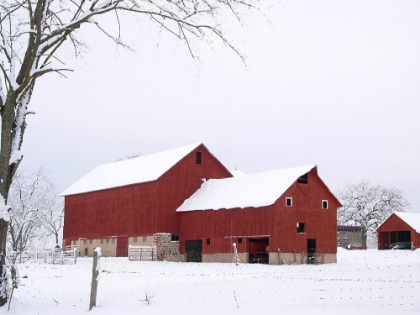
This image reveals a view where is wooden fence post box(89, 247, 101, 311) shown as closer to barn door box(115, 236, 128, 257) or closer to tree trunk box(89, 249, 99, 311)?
tree trunk box(89, 249, 99, 311)

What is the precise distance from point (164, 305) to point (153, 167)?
119ft

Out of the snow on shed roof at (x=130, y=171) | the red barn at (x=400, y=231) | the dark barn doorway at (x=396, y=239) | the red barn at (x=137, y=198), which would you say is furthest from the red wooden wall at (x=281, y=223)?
the dark barn doorway at (x=396, y=239)

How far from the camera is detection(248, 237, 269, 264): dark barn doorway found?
1569 inches

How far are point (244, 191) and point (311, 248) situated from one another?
20.2 ft

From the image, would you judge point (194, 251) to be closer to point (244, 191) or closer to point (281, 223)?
point (244, 191)

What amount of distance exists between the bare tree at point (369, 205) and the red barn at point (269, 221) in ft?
151

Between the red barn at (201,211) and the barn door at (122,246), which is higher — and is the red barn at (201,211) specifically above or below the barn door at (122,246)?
above

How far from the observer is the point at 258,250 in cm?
4078

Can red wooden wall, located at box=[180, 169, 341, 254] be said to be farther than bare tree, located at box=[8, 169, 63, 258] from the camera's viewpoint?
No

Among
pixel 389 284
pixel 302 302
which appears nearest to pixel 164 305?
pixel 302 302

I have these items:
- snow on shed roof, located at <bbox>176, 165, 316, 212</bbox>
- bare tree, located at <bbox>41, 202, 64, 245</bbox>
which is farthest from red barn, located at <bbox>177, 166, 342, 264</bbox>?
bare tree, located at <bbox>41, 202, 64, 245</bbox>

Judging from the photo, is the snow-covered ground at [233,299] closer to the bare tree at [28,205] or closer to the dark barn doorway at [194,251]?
the dark barn doorway at [194,251]

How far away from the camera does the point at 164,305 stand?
491 inches

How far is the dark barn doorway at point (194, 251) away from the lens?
43.7 m
